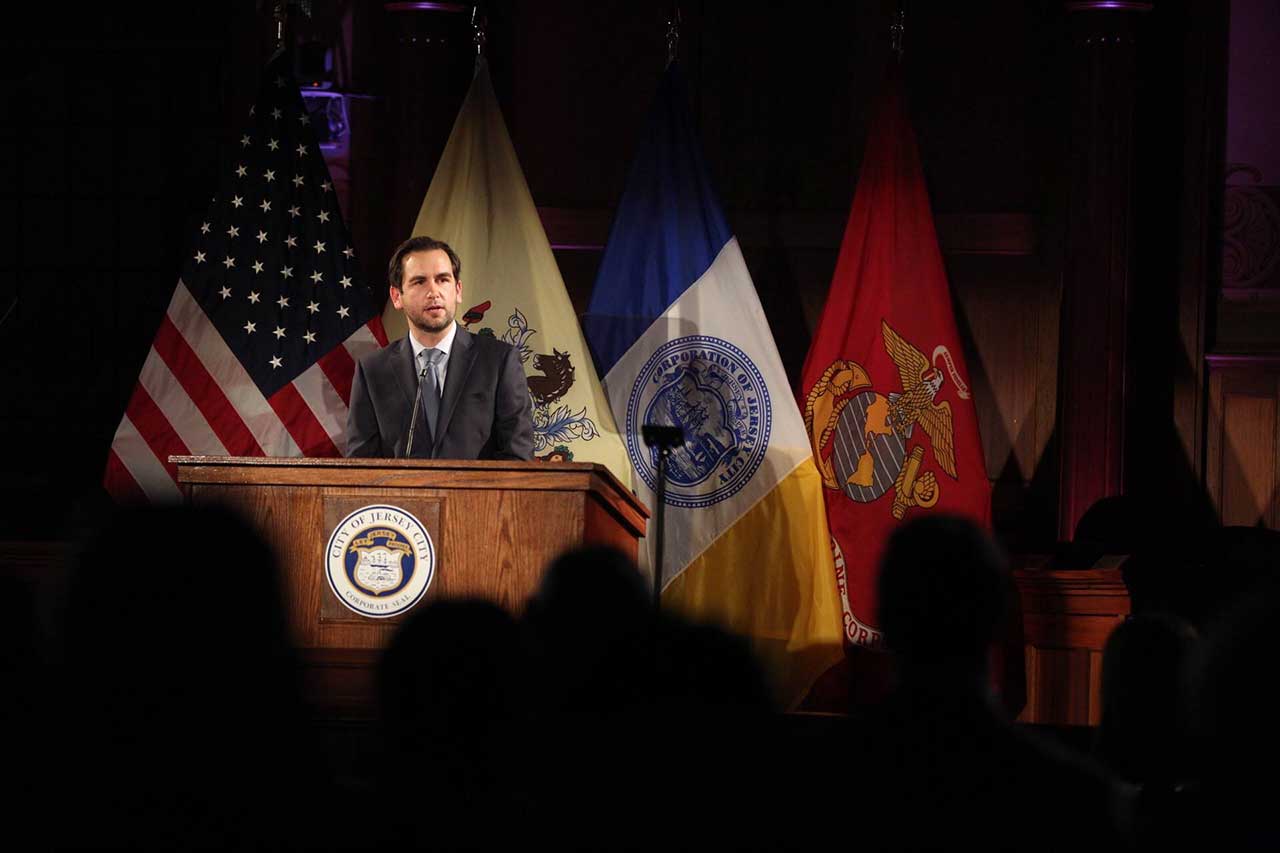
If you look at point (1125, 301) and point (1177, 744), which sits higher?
point (1125, 301)

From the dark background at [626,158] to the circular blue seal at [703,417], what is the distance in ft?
2.52

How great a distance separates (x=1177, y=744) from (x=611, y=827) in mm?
849

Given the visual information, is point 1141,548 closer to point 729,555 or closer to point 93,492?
point 729,555

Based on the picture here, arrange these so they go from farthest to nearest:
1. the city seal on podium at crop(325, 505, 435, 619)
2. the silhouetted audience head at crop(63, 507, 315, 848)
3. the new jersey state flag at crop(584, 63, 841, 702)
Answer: the new jersey state flag at crop(584, 63, 841, 702), the city seal on podium at crop(325, 505, 435, 619), the silhouetted audience head at crop(63, 507, 315, 848)

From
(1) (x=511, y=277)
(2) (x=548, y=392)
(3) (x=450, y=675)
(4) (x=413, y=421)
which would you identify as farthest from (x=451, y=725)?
(1) (x=511, y=277)

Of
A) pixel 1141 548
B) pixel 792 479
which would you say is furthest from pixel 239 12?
pixel 1141 548

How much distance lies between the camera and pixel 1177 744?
6.72 feet

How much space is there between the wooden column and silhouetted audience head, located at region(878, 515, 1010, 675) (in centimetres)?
491

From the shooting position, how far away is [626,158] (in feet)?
23.3

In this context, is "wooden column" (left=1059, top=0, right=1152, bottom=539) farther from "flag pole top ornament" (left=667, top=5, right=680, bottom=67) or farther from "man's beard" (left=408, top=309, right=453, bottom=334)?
"man's beard" (left=408, top=309, right=453, bottom=334)

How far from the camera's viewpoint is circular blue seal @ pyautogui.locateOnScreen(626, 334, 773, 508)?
6.16 metres

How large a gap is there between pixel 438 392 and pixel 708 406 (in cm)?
137

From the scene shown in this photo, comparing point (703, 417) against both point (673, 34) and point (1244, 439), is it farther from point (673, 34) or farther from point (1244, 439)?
point (1244, 439)

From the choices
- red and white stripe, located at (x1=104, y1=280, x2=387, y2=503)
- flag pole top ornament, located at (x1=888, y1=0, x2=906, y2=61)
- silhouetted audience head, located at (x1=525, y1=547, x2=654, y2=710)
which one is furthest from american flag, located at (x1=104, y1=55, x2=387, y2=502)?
silhouetted audience head, located at (x1=525, y1=547, x2=654, y2=710)
